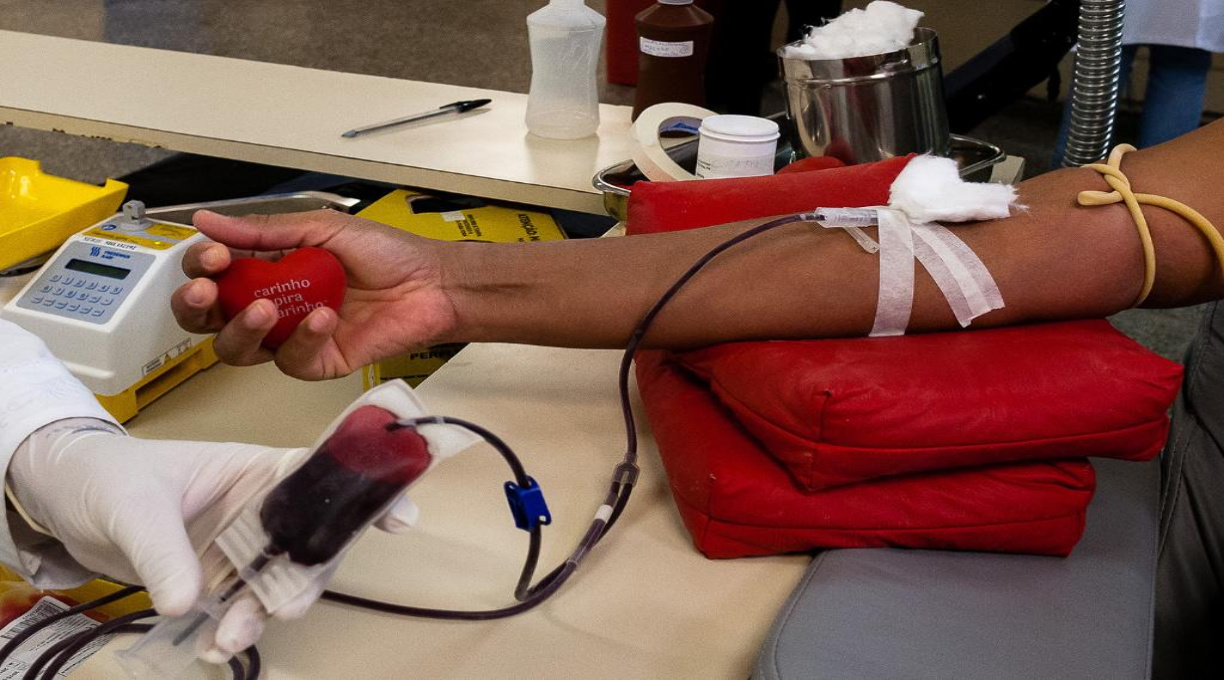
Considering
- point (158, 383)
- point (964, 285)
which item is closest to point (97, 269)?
point (158, 383)

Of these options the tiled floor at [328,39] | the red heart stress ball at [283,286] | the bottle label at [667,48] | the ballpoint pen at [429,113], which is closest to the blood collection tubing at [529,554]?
the red heart stress ball at [283,286]

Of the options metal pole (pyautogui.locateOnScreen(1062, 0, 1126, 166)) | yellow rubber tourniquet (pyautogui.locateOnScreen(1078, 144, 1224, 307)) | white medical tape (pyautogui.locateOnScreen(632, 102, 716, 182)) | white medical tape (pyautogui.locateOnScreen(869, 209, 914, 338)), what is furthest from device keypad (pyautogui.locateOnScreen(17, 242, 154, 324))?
metal pole (pyautogui.locateOnScreen(1062, 0, 1126, 166))

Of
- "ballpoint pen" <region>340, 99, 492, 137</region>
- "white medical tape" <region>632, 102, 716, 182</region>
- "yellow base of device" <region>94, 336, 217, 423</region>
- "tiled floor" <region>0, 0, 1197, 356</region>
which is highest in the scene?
"white medical tape" <region>632, 102, 716, 182</region>

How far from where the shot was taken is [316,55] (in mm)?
4211

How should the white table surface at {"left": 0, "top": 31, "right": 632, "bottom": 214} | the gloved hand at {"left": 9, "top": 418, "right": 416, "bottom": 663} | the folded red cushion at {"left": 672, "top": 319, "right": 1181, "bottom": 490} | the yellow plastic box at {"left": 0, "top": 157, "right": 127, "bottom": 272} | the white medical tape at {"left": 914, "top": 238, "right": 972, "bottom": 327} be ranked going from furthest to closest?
the white table surface at {"left": 0, "top": 31, "right": 632, "bottom": 214}, the yellow plastic box at {"left": 0, "top": 157, "right": 127, "bottom": 272}, the white medical tape at {"left": 914, "top": 238, "right": 972, "bottom": 327}, the folded red cushion at {"left": 672, "top": 319, "right": 1181, "bottom": 490}, the gloved hand at {"left": 9, "top": 418, "right": 416, "bottom": 663}

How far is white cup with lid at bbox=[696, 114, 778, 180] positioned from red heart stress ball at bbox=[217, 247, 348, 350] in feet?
1.64

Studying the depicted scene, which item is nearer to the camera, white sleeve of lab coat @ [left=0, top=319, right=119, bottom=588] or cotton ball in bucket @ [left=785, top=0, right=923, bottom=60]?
white sleeve of lab coat @ [left=0, top=319, right=119, bottom=588]

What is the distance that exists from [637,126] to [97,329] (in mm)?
702

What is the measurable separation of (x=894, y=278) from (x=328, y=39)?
161 inches

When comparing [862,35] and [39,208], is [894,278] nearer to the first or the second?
[862,35]

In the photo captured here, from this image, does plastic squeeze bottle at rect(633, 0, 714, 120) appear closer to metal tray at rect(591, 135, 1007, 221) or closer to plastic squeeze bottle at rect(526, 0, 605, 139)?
plastic squeeze bottle at rect(526, 0, 605, 139)

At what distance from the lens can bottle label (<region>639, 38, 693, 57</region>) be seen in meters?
1.48

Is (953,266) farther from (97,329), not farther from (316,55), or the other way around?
(316,55)

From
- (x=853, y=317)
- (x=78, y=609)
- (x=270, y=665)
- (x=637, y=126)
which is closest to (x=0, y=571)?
(x=78, y=609)
